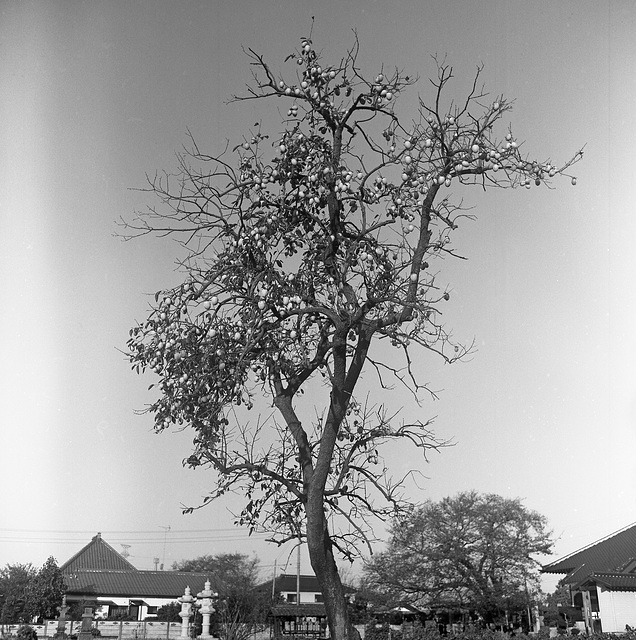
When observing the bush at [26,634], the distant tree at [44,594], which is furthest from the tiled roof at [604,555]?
the distant tree at [44,594]

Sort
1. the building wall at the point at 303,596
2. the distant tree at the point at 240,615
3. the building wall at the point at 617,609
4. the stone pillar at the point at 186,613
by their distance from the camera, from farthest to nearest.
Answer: the building wall at the point at 303,596 < the building wall at the point at 617,609 < the stone pillar at the point at 186,613 < the distant tree at the point at 240,615

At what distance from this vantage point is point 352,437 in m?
6.32

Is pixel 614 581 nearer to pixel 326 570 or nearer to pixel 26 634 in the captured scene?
pixel 26 634

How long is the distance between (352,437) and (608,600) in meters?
17.2

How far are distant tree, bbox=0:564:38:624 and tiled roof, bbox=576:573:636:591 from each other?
1993cm

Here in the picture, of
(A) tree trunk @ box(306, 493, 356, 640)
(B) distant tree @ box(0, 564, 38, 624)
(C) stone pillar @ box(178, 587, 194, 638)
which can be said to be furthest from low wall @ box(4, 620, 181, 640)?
(A) tree trunk @ box(306, 493, 356, 640)

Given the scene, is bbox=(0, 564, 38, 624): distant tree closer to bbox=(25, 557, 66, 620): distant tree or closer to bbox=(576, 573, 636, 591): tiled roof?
bbox=(25, 557, 66, 620): distant tree

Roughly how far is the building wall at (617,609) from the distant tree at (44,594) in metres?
20.1

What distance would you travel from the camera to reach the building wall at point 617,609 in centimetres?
1947

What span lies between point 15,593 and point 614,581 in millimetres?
22613

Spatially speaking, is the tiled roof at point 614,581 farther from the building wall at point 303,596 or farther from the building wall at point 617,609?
the building wall at point 303,596

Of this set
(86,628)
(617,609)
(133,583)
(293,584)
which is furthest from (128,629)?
(293,584)

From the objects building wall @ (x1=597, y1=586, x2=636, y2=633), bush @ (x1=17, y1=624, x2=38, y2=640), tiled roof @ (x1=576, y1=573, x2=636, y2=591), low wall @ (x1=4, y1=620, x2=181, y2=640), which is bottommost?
low wall @ (x1=4, y1=620, x2=181, y2=640)

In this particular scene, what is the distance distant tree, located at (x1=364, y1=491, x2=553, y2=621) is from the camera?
21391 millimetres
